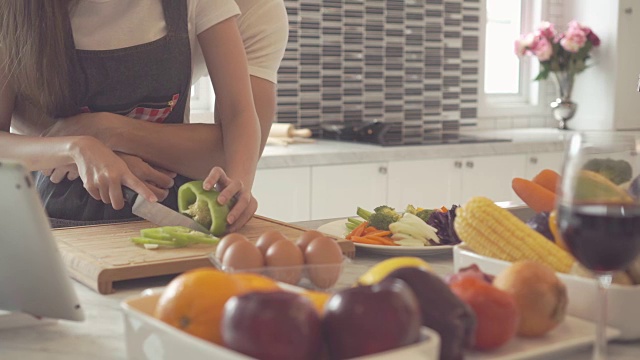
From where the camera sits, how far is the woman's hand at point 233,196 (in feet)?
5.53

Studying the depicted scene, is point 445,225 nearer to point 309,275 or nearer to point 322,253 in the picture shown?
point 322,253

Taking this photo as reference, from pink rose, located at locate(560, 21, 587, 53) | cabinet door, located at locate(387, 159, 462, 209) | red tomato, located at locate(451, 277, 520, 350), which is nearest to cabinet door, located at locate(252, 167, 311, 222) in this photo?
cabinet door, located at locate(387, 159, 462, 209)

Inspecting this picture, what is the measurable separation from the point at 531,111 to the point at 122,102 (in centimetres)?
348

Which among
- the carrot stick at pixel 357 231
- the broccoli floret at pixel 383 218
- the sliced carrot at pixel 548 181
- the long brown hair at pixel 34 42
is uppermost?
the long brown hair at pixel 34 42

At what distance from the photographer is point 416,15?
4402 millimetres

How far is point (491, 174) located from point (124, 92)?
2.37 metres

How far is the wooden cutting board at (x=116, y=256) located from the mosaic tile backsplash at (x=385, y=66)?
7.96 feet

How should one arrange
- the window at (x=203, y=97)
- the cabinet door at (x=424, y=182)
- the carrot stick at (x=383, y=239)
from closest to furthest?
the carrot stick at (x=383, y=239) < the cabinet door at (x=424, y=182) < the window at (x=203, y=97)

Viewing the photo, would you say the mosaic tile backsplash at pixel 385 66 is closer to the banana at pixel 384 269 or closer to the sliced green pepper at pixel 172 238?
the sliced green pepper at pixel 172 238

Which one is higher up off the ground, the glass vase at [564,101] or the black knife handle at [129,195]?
the glass vase at [564,101]

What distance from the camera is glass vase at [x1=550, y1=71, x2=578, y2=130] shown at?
15.4ft

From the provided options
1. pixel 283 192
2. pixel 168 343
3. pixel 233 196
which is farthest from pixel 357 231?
pixel 283 192

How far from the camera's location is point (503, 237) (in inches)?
44.6

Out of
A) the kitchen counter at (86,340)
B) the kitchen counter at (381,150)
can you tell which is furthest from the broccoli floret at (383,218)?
the kitchen counter at (381,150)
